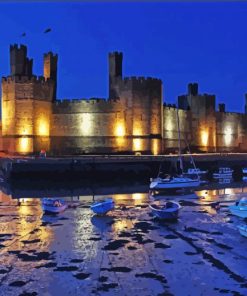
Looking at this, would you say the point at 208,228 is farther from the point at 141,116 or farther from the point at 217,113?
the point at 217,113

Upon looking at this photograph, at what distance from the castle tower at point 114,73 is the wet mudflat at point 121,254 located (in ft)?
83.3

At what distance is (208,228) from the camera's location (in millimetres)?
13477

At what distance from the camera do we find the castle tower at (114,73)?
40844 millimetres

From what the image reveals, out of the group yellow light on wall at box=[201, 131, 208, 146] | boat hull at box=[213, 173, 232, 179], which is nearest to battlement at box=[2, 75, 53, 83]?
boat hull at box=[213, 173, 232, 179]

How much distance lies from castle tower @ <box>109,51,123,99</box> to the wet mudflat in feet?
83.3

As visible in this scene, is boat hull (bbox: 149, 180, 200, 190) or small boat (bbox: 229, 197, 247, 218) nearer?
small boat (bbox: 229, 197, 247, 218)

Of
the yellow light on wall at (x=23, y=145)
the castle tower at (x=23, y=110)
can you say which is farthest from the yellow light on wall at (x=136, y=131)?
the yellow light on wall at (x=23, y=145)

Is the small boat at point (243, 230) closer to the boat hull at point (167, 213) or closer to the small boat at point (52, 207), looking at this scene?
the boat hull at point (167, 213)

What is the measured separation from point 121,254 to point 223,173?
2982 centimetres

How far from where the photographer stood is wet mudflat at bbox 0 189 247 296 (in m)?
8.21

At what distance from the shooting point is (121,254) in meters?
10.4

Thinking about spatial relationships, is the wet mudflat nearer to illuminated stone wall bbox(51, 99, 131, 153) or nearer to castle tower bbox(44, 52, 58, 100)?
illuminated stone wall bbox(51, 99, 131, 153)

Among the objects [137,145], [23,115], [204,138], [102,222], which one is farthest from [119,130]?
[102,222]

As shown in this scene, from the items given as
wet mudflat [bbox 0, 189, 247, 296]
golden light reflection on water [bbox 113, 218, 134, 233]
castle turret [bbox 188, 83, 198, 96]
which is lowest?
wet mudflat [bbox 0, 189, 247, 296]
